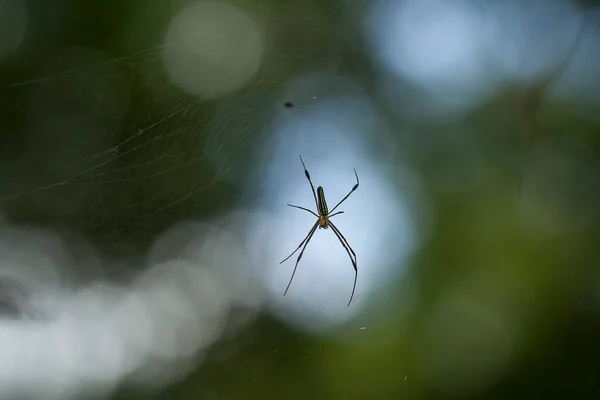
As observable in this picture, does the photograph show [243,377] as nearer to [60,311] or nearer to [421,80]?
[60,311]

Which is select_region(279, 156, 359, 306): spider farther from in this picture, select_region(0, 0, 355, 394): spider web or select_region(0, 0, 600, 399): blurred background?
select_region(0, 0, 355, 394): spider web

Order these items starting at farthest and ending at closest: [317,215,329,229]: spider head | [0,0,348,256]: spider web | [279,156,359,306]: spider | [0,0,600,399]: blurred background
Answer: [0,0,600,399]: blurred background < [0,0,348,256]: spider web < [317,215,329,229]: spider head < [279,156,359,306]: spider

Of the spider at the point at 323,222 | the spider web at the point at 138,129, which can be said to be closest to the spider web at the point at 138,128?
the spider web at the point at 138,129

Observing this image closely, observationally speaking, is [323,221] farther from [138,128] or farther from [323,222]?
[138,128]

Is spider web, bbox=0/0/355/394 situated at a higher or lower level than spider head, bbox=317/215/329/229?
higher


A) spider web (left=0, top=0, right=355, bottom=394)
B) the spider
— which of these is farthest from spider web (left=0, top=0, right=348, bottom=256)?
the spider

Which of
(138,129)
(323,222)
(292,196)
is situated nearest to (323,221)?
(323,222)

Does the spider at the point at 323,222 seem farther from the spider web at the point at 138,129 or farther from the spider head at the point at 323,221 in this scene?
the spider web at the point at 138,129

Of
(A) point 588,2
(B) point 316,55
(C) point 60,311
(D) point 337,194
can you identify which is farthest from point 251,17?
(C) point 60,311

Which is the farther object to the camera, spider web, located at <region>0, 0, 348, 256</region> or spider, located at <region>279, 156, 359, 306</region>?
spider web, located at <region>0, 0, 348, 256</region>
